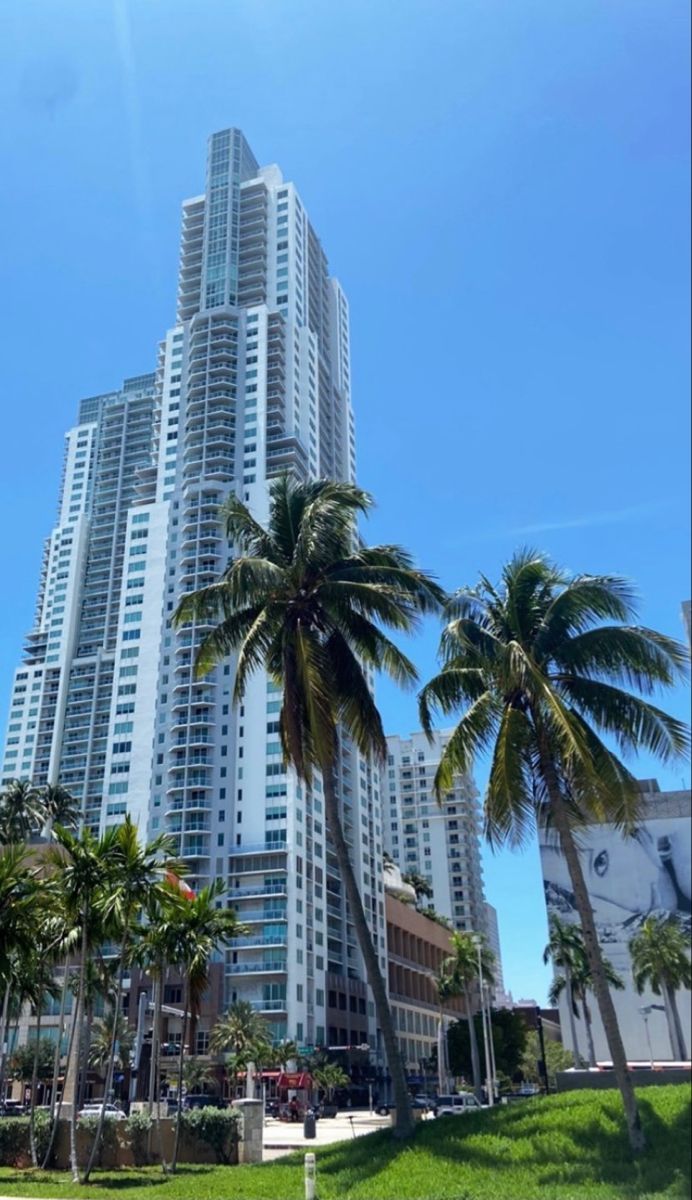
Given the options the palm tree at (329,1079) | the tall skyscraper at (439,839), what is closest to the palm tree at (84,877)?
the palm tree at (329,1079)

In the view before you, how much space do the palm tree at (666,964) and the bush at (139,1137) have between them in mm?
34407

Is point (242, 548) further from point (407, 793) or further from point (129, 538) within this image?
point (407, 793)

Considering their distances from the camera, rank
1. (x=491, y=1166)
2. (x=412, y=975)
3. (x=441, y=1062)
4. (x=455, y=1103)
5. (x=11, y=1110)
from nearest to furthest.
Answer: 1. (x=491, y=1166)
2. (x=455, y=1103)
3. (x=11, y=1110)
4. (x=441, y=1062)
5. (x=412, y=975)

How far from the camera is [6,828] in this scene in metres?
63.2

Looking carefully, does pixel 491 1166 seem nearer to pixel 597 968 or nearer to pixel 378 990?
pixel 597 968

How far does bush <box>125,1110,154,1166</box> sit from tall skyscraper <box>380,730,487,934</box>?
137 meters

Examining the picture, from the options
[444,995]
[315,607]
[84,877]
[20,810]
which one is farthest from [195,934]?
[444,995]

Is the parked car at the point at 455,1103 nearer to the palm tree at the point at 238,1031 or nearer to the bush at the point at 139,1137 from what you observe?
the bush at the point at 139,1137

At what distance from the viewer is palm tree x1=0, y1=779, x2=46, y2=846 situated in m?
64.5

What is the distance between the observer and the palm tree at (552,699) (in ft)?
64.3

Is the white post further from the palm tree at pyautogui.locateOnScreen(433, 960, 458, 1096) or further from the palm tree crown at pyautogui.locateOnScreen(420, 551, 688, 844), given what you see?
the palm tree at pyautogui.locateOnScreen(433, 960, 458, 1096)

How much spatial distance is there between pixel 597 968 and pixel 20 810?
5521 centimetres

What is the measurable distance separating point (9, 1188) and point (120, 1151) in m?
5.17

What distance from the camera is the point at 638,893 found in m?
55.4
